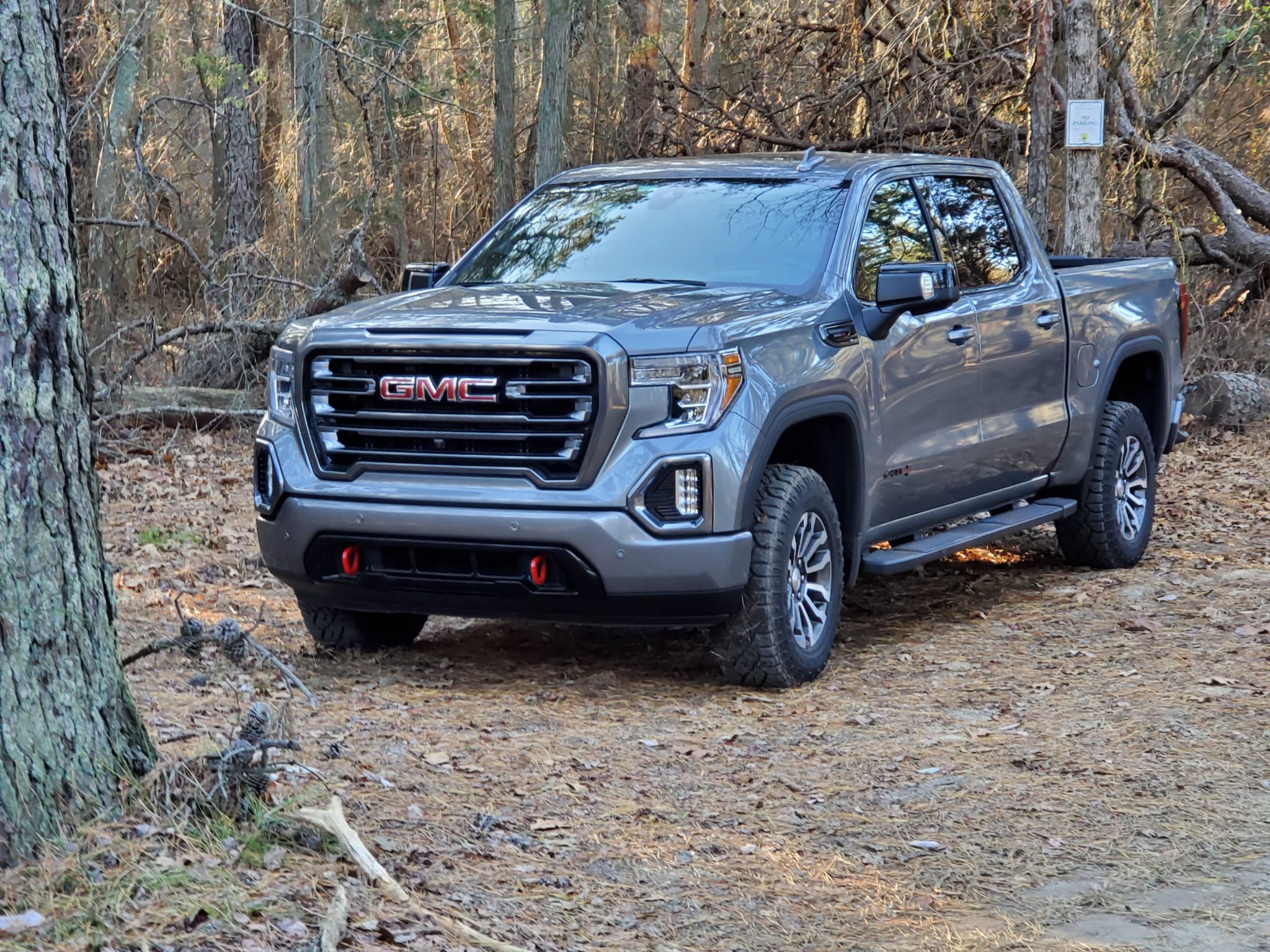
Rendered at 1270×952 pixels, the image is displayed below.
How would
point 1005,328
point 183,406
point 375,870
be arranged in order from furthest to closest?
point 183,406 < point 1005,328 < point 375,870

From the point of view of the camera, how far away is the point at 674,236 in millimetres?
7043

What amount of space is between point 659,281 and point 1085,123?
19.2ft

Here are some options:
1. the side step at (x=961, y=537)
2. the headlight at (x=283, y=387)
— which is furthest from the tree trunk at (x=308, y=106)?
the headlight at (x=283, y=387)

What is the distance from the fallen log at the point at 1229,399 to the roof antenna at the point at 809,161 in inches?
296

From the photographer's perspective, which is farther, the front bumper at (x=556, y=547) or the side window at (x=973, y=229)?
the side window at (x=973, y=229)

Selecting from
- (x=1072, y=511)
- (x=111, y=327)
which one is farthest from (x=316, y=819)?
(x=111, y=327)

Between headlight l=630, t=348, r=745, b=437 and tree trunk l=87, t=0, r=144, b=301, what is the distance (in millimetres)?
9969

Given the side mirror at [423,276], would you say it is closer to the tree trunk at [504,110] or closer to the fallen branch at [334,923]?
the fallen branch at [334,923]

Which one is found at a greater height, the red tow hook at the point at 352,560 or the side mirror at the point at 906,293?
the side mirror at the point at 906,293

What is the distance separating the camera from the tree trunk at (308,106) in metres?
19.9

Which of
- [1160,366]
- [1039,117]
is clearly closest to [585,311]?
[1160,366]

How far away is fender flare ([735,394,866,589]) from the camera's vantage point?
233 inches

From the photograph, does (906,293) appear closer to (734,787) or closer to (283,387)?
(734,787)

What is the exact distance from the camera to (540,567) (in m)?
5.85
